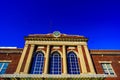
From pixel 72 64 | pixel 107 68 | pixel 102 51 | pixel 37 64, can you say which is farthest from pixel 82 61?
pixel 37 64

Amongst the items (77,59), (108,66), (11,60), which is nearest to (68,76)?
(77,59)

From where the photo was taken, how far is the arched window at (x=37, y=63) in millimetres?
18359

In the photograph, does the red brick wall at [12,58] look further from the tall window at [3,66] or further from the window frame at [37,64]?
the window frame at [37,64]

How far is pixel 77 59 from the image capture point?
66.1 ft

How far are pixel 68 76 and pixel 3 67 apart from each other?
342 inches

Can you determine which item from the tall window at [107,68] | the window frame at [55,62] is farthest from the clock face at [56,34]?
the tall window at [107,68]

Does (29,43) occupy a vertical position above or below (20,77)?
above

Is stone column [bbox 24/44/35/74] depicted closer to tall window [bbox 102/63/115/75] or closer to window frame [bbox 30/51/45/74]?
window frame [bbox 30/51/45/74]

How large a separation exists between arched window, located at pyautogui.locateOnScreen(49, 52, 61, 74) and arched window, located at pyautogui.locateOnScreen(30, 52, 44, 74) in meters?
1.24

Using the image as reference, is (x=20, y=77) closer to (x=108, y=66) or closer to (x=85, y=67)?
(x=85, y=67)

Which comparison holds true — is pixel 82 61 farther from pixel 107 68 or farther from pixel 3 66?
pixel 3 66

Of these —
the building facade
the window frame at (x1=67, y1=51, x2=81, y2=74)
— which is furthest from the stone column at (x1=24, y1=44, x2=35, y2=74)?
the window frame at (x1=67, y1=51, x2=81, y2=74)

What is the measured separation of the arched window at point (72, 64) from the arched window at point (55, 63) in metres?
1.29

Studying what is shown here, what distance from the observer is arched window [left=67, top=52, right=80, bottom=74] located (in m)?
18.6
